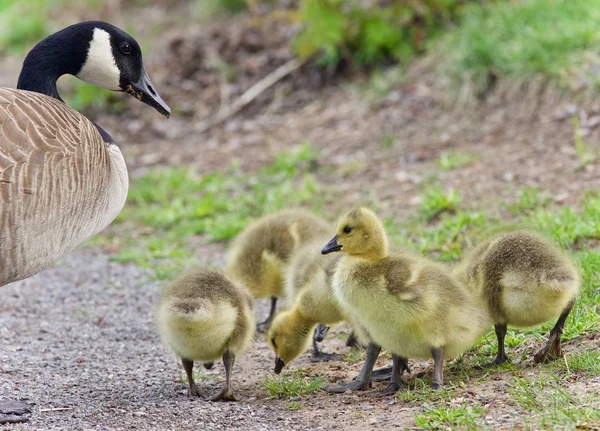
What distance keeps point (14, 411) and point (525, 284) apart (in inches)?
102

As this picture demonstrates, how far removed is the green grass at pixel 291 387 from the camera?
488 cm

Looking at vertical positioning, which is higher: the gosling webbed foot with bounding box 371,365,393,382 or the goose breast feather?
the goose breast feather

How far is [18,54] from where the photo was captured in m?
14.7

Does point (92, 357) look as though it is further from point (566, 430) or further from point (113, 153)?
point (566, 430)

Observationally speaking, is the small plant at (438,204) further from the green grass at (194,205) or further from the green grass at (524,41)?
the green grass at (524,41)

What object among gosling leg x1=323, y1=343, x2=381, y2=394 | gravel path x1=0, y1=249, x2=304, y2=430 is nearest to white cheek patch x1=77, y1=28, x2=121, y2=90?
gravel path x1=0, y1=249, x2=304, y2=430

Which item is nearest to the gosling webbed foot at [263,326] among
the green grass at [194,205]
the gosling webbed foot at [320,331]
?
the gosling webbed foot at [320,331]

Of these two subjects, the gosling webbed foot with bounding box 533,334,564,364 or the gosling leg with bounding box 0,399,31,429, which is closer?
the gosling leg with bounding box 0,399,31,429

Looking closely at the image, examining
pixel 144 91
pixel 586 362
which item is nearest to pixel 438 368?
pixel 586 362

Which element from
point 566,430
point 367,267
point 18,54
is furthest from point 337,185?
point 18,54

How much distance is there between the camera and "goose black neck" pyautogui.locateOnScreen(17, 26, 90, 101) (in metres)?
5.77

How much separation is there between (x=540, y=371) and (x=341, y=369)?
1278 mm

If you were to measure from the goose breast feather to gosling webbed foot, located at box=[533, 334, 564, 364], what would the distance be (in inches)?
101

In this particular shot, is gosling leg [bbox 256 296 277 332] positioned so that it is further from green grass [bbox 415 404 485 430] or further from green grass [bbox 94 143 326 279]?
green grass [bbox 415 404 485 430]
